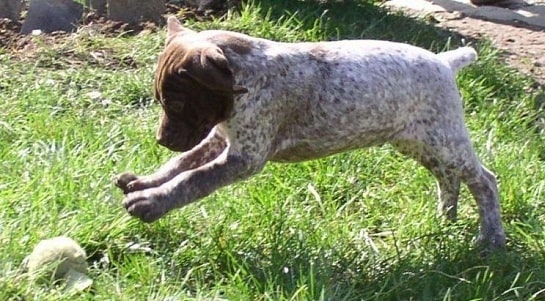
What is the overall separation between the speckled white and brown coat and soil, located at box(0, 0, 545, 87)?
8.25 feet

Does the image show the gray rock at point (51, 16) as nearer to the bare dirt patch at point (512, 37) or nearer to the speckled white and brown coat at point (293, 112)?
the bare dirt patch at point (512, 37)

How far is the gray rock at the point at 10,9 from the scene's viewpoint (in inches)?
313

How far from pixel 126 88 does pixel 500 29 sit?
327 centimetres

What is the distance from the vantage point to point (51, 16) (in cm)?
773

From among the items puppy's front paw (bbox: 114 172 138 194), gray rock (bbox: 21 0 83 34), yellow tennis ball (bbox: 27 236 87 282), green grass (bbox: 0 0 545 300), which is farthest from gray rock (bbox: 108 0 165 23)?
yellow tennis ball (bbox: 27 236 87 282)

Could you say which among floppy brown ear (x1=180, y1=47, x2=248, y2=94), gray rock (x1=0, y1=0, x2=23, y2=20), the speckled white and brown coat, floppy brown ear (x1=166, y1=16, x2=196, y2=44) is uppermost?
floppy brown ear (x1=180, y1=47, x2=248, y2=94)

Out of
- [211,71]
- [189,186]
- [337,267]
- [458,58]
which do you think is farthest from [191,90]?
[458,58]

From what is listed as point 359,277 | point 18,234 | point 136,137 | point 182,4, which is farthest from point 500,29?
point 18,234

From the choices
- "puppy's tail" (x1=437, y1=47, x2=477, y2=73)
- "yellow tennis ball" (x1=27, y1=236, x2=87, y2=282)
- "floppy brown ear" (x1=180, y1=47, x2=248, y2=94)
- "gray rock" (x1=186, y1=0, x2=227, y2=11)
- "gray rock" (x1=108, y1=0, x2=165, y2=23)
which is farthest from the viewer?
"gray rock" (x1=186, y1=0, x2=227, y2=11)

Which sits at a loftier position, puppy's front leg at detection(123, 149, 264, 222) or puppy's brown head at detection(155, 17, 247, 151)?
puppy's brown head at detection(155, 17, 247, 151)

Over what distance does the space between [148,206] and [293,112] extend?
713mm

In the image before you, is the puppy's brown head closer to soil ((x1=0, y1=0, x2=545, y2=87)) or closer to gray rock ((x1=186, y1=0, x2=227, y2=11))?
soil ((x1=0, y1=0, x2=545, y2=87))

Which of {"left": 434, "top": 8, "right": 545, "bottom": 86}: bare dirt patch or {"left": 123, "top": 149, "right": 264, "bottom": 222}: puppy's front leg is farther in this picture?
{"left": 434, "top": 8, "right": 545, "bottom": 86}: bare dirt patch

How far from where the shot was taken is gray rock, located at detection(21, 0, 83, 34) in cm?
766
